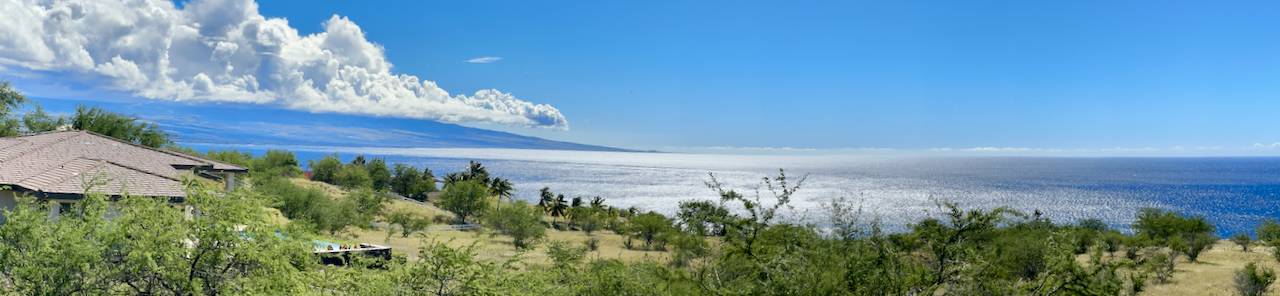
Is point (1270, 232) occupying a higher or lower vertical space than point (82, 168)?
lower

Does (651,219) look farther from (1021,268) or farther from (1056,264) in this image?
(1056,264)

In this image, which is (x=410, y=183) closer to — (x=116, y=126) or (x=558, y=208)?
(x=558, y=208)

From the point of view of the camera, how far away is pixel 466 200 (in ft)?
289

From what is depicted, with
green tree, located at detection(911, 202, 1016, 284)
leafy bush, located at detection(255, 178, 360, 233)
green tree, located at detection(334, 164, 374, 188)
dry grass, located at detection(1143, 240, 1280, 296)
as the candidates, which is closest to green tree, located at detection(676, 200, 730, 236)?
green tree, located at detection(911, 202, 1016, 284)

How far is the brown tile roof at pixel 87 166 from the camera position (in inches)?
836

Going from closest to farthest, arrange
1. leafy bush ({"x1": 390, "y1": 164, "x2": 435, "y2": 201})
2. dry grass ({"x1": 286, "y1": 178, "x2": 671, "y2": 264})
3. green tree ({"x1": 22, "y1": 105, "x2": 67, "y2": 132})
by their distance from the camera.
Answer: dry grass ({"x1": 286, "y1": 178, "x2": 671, "y2": 264})
green tree ({"x1": 22, "y1": 105, "x2": 67, "y2": 132})
leafy bush ({"x1": 390, "y1": 164, "x2": 435, "y2": 201})

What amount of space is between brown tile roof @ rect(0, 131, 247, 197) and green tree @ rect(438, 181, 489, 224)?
52.8 metres

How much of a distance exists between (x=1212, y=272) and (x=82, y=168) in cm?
5368

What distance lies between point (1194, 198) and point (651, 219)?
5861 inches

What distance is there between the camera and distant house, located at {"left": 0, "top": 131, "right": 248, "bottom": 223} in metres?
20.9

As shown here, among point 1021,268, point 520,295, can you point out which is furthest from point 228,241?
point 1021,268

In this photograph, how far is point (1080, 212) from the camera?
125 metres

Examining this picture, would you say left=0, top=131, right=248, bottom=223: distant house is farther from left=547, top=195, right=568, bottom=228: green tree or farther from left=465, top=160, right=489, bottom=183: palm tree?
left=465, top=160, right=489, bottom=183: palm tree

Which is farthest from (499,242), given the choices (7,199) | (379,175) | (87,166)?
(379,175)
